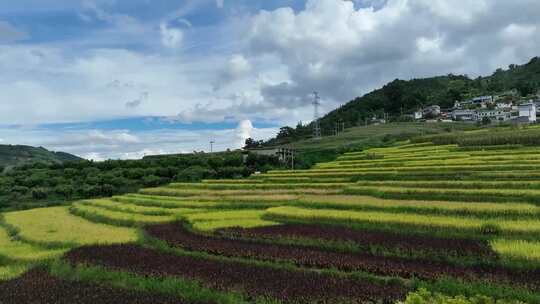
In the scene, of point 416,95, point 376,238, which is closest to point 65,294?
point 376,238

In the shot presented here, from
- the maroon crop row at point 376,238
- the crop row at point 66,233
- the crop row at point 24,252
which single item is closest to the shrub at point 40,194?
the crop row at point 66,233

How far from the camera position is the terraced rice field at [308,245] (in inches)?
408

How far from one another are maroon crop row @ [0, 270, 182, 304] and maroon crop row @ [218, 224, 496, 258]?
21.8 ft

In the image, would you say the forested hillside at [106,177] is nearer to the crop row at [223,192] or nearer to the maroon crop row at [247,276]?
the crop row at [223,192]

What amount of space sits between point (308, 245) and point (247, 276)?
450 centimetres

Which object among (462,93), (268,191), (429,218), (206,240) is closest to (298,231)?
(206,240)

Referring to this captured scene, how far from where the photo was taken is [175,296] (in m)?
10.5

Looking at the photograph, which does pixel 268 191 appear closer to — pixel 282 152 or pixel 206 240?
pixel 206 240

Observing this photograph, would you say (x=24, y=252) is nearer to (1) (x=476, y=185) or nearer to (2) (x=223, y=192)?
(2) (x=223, y=192)

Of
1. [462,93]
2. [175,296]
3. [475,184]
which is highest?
[462,93]

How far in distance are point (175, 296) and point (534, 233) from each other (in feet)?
35.0

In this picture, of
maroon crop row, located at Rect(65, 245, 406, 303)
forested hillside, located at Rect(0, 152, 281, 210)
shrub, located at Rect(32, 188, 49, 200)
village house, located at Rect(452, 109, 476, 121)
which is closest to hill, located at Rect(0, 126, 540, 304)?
maroon crop row, located at Rect(65, 245, 406, 303)

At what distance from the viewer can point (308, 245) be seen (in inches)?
616

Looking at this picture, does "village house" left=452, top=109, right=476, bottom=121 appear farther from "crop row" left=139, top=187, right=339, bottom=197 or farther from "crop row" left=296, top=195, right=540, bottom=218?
"crop row" left=296, top=195, right=540, bottom=218
